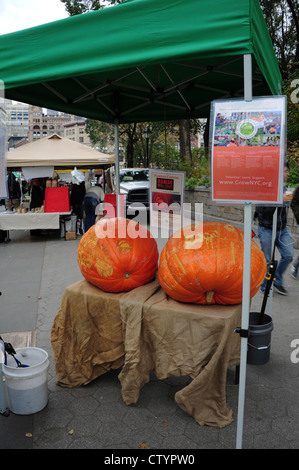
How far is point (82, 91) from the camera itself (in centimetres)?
416

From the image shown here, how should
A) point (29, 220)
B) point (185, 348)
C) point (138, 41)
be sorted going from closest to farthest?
point (138, 41) < point (185, 348) < point (29, 220)

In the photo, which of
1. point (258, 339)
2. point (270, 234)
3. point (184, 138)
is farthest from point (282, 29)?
point (258, 339)

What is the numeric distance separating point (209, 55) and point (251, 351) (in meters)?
2.60

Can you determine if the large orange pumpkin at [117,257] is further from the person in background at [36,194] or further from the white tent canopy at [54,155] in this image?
the person in background at [36,194]

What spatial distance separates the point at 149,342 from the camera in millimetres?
2961

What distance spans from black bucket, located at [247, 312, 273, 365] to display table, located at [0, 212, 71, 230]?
25.8ft

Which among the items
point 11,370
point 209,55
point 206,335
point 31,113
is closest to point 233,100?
point 209,55

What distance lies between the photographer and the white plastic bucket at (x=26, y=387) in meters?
2.88

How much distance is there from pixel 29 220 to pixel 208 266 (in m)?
8.66

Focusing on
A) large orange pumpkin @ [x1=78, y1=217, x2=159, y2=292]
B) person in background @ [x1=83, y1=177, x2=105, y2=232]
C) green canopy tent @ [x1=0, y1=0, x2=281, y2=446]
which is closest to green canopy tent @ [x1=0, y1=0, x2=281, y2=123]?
green canopy tent @ [x1=0, y1=0, x2=281, y2=446]

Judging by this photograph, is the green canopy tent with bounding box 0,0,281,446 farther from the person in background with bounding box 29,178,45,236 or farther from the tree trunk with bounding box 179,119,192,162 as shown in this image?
the tree trunk with bounding box 179,119,192,162

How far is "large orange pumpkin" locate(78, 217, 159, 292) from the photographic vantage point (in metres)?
3.07

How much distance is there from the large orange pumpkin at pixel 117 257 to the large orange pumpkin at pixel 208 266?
0.88 feet

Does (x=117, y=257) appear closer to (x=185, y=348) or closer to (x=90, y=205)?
(x=185, y=348)
